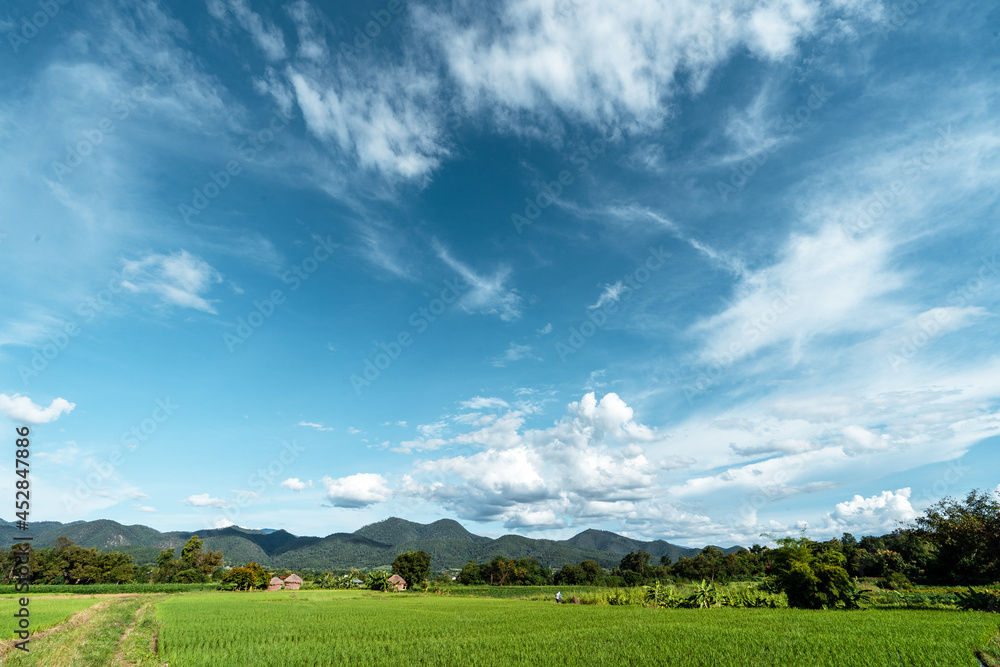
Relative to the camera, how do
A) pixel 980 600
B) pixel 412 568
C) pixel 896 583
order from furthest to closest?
pixel 412 568 → pixel 896 583 → pixel 980 600

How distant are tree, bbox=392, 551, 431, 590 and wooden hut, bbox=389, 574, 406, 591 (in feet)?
7.24

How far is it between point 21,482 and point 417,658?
44.0ft

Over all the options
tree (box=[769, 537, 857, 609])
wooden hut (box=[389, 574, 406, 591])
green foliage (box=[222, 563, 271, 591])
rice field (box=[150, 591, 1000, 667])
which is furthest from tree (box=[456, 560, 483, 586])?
rice field (box=[150, 591, 1000, 667])

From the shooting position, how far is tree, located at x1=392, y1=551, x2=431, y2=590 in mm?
92875

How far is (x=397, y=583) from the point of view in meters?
89.1

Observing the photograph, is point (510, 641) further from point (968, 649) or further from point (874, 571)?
point (874, 571)

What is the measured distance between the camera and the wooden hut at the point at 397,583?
3479 inches

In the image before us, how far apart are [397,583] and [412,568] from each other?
4837mm

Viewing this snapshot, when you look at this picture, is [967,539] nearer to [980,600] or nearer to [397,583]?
[980,600]

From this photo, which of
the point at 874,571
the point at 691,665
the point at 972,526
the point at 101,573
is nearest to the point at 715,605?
the point at 972,526

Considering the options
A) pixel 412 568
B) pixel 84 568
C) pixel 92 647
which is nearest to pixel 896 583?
pixel 92 647

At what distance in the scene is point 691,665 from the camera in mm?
13273

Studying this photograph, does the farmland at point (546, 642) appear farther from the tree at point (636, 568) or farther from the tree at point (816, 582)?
the tree at point (636, 568)

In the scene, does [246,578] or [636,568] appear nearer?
[246,578]
